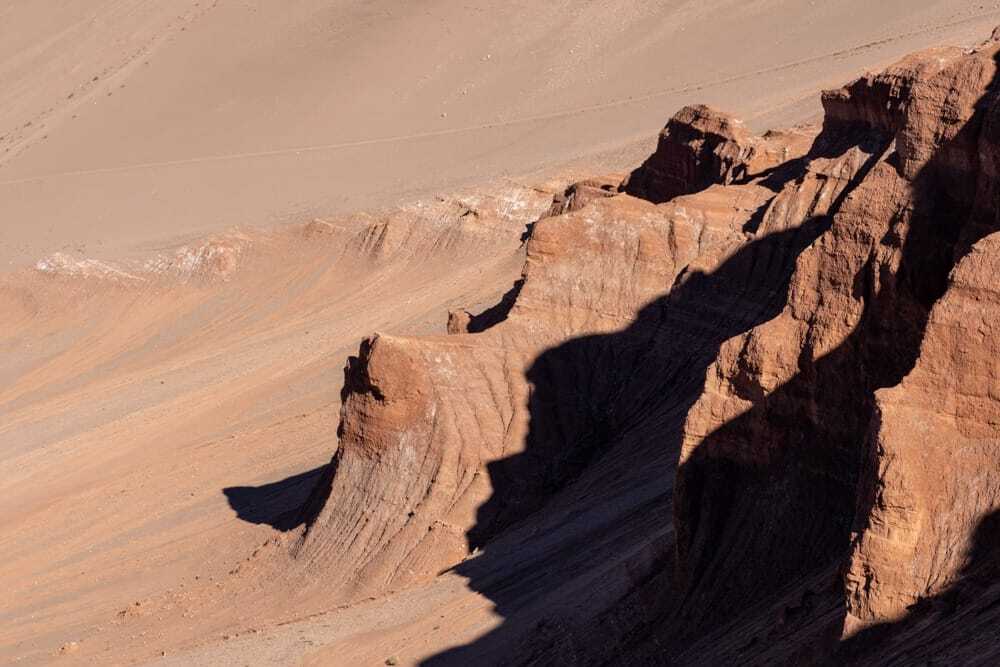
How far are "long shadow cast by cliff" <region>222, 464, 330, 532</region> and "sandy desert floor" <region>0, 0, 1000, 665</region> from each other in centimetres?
10

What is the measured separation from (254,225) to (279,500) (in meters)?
27.0

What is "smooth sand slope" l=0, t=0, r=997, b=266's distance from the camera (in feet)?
189

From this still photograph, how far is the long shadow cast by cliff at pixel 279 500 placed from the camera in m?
27.7

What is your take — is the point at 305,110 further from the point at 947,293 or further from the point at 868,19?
the point at 947,293

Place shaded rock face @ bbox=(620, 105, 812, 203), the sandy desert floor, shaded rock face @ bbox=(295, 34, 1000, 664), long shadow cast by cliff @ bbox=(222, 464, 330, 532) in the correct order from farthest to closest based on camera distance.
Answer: shaded rock face @ bbox=(620, 105, 812, 203) → long shadow cast by cliff @ bbox=(222, 464, 330, 532) → the sandy desert floor → shaded rock face @ bbox=(295, 34, 1000, 664)

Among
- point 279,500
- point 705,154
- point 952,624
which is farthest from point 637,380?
point 952,624

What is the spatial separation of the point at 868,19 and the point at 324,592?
41823 millimetres

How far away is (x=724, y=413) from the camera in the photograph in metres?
17.6

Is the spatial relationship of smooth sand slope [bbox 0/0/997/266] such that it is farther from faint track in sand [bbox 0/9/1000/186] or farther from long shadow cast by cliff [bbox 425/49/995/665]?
long shadow cast by cliff [bbox 425/49/995/665]

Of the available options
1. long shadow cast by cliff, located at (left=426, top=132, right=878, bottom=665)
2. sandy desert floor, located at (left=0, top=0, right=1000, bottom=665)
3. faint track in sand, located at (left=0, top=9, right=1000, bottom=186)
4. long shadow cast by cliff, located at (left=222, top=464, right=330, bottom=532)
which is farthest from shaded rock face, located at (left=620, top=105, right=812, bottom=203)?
faint track in sand, located at (left=0, top=9, right=1000, bottom=186)

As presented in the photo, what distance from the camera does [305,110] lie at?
7019 cm

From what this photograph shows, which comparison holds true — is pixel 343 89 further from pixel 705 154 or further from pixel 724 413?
pixel 724 413

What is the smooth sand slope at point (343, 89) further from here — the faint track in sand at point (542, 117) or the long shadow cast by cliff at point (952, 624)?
the long shadow cast by cliff at point (952, 624)

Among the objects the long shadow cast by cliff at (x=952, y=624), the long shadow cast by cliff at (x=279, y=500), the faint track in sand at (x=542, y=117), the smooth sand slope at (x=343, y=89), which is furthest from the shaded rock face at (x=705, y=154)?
the faint track in sand at (x=542, y=117)
